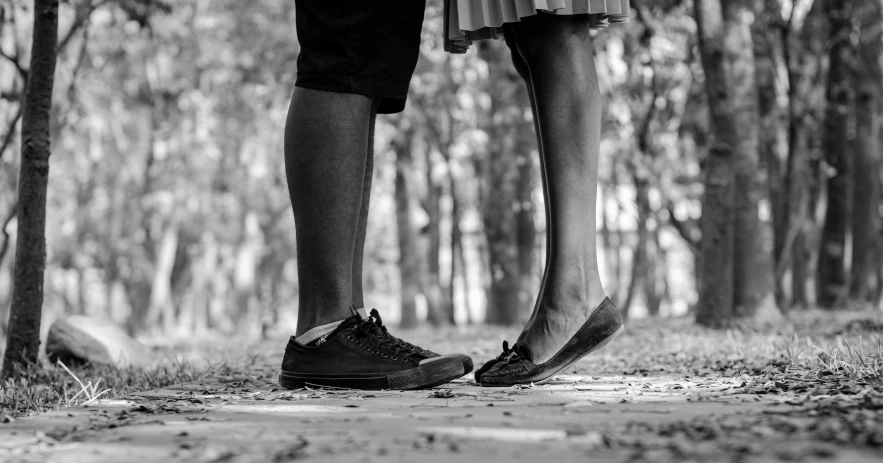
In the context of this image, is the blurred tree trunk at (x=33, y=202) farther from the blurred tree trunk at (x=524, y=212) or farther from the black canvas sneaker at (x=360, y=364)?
the blurred tree trunk at (x=524, y=212)

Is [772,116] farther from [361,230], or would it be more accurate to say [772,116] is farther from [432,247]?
[361,230]

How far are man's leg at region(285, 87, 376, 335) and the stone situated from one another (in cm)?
291

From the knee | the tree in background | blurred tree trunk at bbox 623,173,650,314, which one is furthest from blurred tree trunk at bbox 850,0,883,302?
the knee

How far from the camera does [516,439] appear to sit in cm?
158

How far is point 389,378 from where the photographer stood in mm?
2613

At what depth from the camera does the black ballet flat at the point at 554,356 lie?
103 inches

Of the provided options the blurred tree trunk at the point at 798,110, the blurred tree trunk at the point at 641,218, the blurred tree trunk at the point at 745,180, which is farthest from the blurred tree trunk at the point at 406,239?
the blurred tree trunk at the point at 745,180

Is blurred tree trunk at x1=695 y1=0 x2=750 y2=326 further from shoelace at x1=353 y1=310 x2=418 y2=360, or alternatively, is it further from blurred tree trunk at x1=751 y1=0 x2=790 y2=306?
shoelace at x1=353 y1=310 x2=418 y2=360

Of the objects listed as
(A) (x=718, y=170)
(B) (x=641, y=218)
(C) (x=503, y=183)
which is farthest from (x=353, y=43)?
(B) (x=641, y=218)

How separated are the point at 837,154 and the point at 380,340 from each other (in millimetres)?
11774

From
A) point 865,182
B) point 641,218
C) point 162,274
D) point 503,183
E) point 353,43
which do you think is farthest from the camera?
point 162,274

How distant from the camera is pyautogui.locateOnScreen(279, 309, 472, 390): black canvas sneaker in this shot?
2619 mm

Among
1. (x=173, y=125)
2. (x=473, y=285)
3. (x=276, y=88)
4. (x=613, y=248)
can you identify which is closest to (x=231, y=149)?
(x=173, y=125)

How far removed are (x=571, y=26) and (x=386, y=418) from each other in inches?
60.1
